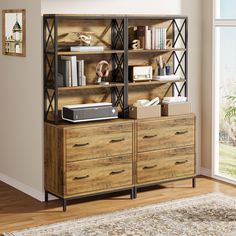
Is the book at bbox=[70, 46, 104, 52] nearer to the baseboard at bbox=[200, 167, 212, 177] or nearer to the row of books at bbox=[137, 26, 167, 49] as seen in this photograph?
the row of books at bbox=[137, 26, 167, 49]

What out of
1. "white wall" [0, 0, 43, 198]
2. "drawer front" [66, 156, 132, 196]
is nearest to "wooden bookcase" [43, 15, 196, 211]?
"drawer front" [66, 156, 132, 196]

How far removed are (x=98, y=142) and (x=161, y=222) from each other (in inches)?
36.6

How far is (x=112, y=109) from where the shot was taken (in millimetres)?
5840

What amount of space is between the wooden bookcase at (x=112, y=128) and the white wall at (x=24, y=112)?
0.12 m

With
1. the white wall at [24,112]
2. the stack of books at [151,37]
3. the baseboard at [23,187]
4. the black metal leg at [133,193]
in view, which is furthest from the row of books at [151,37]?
the baseboard at [23,187]

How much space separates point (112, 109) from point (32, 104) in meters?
0.74

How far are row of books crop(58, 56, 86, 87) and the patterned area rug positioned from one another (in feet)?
3.91

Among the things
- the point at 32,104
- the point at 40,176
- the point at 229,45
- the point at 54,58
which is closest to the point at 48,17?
the point at 54,58

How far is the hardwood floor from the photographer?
5.36 m

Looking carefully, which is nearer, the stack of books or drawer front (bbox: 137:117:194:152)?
drawer front (bbox: 137:117:194:152)

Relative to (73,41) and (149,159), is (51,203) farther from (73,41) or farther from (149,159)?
(73,41)

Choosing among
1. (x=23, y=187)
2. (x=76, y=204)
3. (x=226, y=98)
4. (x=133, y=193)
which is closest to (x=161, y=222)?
(x=133, y=193)

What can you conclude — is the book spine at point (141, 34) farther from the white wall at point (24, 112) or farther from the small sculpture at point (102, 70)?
the white wall at point (24, 112)

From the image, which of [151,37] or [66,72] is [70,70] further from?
[151,37]
